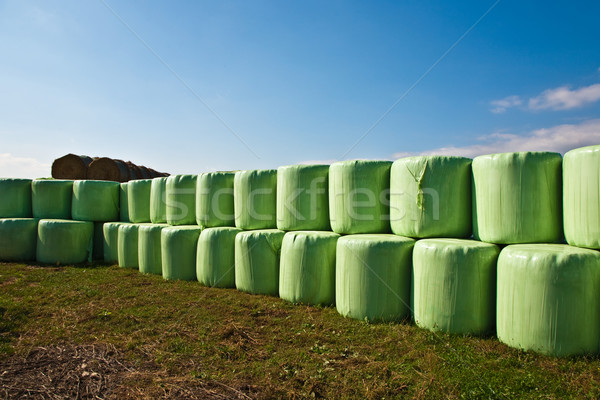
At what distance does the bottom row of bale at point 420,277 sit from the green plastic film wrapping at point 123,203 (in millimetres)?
2249

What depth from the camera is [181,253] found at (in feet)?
18.2

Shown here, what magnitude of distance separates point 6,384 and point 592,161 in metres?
4.54

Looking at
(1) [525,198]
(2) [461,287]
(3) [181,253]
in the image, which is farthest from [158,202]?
(1) [525,198]

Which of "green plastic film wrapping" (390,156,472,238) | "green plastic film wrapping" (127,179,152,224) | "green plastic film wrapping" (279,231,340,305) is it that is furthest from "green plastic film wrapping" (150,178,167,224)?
"green plastic film wrapping" (390,156,472,238)

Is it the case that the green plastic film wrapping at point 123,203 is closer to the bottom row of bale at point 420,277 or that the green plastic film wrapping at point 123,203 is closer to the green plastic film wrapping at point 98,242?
the green plastic film wrapping at point 98,242

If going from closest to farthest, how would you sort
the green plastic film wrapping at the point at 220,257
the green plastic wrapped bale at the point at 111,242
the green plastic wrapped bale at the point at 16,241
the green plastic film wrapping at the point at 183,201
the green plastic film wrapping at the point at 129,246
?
the green plastic film wrapping at the point at 220,257, the green plastic film wrapping at the point at 183,201, the green plastic film wrapping at the point at 129,246, the green plastic wrapped bale at the point at 111,242, the green plastic wrapped bale at the point at 16,241

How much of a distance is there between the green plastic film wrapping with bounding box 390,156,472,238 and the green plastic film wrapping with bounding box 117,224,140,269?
4.76 meters

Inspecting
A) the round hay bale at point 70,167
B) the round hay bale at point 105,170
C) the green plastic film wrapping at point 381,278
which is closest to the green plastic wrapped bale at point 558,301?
the green plastic film wrapping at point 381,278

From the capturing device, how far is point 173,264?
559cm

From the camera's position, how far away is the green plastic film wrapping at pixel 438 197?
144 inches

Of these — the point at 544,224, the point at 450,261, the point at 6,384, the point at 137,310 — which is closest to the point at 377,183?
the point at 450,261

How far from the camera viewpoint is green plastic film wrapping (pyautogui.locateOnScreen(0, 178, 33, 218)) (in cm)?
768

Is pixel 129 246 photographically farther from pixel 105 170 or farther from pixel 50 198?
pixel 105 170

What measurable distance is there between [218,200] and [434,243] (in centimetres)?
311
